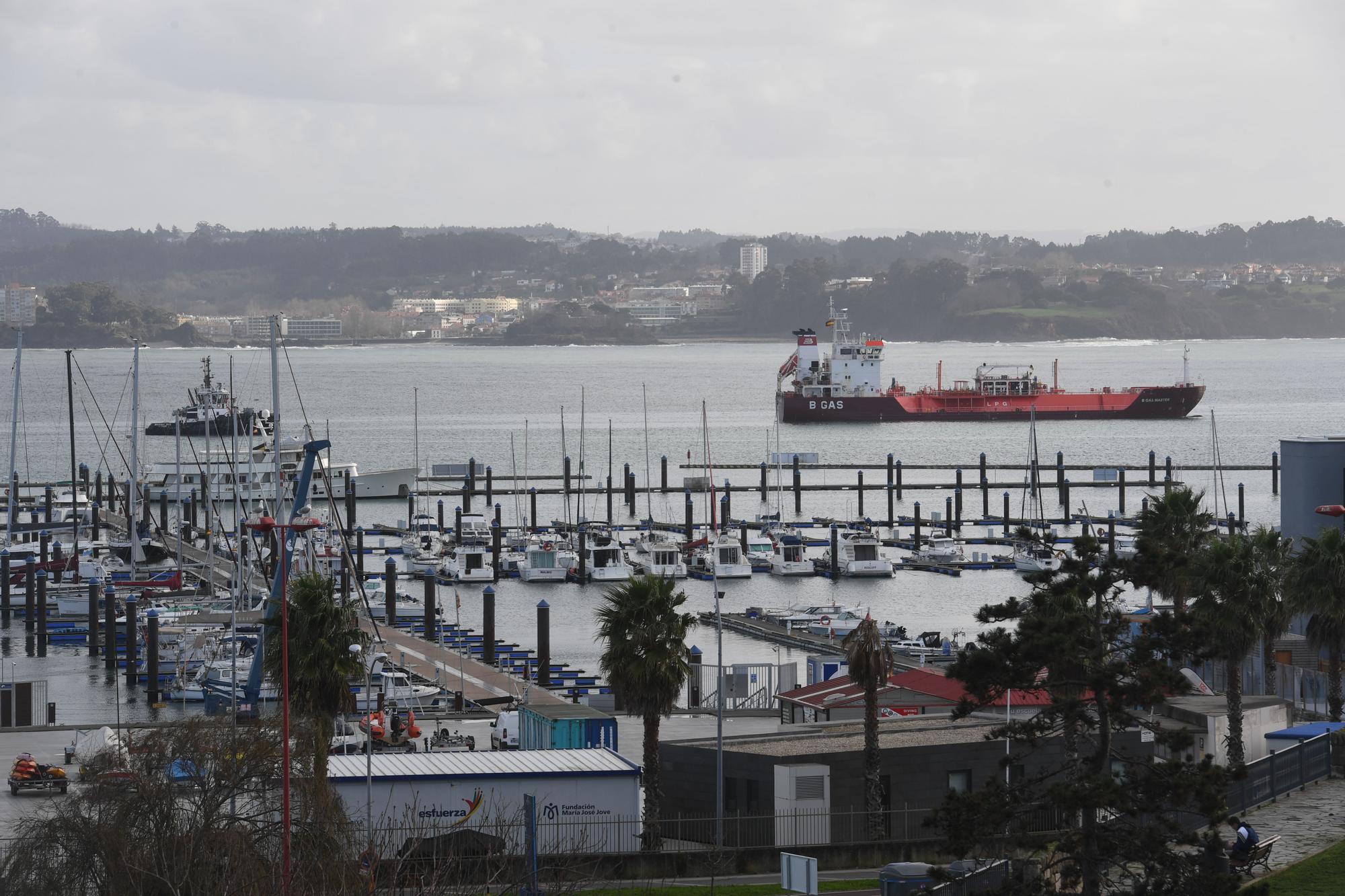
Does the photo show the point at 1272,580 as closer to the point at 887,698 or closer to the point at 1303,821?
the point at 1303,821

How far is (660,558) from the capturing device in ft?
206

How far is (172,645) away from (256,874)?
2917cm

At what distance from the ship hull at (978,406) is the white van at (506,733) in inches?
4252

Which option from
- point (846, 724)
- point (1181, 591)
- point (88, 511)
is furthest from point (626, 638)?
point (88, 511)

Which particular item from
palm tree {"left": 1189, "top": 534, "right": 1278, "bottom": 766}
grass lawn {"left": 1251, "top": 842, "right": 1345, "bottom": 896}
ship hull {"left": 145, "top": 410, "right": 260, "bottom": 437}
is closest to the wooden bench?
grass lawn {"left": 1251, "top": 842, "right": 1345, "bottom": 896}

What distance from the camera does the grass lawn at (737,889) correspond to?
22.3 meters

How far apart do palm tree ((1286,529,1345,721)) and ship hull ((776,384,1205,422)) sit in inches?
4283

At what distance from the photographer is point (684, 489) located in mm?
87000

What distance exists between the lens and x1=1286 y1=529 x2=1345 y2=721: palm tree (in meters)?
29.3

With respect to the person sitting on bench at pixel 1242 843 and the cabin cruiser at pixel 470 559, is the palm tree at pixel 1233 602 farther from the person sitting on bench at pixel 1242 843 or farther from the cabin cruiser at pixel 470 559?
the cabin cruiser at pixel 470 559

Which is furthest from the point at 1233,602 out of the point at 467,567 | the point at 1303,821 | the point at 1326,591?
the point at 467,567

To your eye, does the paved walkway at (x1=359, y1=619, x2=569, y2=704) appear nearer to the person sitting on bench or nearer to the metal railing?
the metal railing

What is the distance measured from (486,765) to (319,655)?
8.70 feet

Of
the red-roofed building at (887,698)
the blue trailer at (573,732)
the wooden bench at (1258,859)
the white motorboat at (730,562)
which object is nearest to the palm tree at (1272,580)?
the red-roofed building at (887,698)
